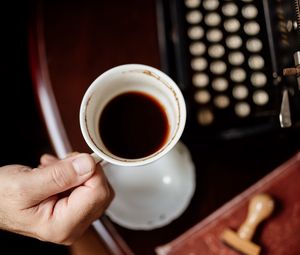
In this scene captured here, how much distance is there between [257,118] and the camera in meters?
1.01

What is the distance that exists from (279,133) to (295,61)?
316 millimetres

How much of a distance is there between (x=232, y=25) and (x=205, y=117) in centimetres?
24

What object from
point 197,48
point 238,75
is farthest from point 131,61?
point 238,75

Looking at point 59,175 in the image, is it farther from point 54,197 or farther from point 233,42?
point 233,42

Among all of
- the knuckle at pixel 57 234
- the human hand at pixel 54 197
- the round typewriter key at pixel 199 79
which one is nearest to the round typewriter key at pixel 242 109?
the round typewriter key at pixel 199 79

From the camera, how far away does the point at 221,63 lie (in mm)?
1049

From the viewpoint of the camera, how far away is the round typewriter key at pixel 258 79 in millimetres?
1004

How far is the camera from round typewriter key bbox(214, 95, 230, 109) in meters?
1.04

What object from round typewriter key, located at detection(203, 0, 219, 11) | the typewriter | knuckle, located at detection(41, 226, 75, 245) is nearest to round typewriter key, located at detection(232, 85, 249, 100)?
the typewriter

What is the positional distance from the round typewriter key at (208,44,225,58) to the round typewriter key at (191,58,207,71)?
29 millimetres

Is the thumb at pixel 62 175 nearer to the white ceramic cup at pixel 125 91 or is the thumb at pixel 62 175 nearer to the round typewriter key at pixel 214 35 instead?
→ the white ceramic cup at pixel 125 91

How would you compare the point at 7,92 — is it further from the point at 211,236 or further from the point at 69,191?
the point at 211,236

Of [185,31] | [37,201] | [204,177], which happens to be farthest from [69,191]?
[185,31]

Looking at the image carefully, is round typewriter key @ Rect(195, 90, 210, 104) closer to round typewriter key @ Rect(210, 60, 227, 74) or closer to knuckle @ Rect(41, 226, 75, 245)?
round typewriter key @ Rect(210, 60, 227, 74)
